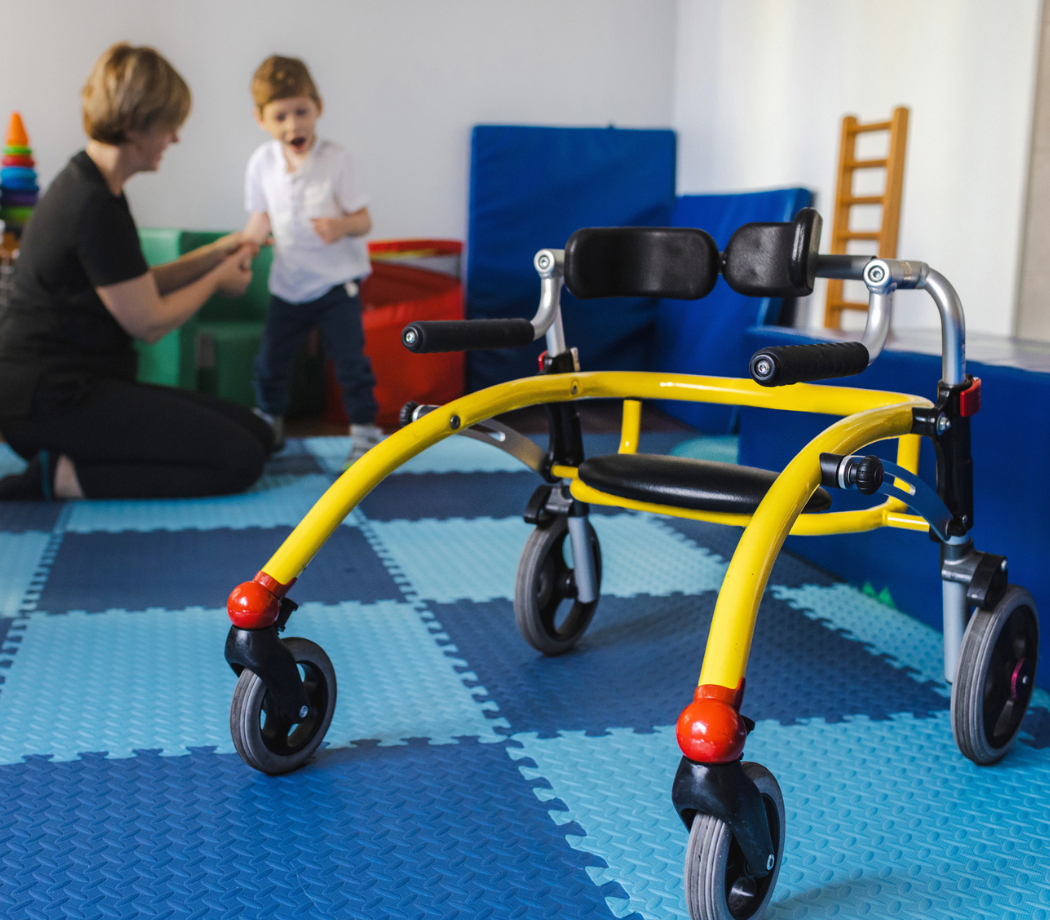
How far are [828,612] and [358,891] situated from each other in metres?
1.17

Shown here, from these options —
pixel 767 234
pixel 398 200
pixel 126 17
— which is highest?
pixel 126 17

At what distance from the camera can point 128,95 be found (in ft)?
8.27

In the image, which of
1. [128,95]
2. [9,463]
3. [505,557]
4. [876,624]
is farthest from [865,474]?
[9,463]

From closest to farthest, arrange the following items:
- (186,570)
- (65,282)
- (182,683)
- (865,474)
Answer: (865,474) < (182,683) < (186,570) < (65,282)

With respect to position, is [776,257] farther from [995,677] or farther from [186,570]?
[186,570]

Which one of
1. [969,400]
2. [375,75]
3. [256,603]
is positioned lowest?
[256,603]

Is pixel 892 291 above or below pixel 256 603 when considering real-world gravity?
above

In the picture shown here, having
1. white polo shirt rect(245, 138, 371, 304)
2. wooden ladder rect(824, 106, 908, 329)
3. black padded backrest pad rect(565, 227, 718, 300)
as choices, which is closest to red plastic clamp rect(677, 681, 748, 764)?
black padded backrest pad rect(565, 227, 718, 300)

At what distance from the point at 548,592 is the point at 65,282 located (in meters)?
1.59

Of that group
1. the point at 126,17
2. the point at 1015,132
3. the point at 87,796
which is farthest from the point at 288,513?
the point at 126,17

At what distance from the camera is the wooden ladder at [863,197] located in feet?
9.80

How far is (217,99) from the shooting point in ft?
13.8

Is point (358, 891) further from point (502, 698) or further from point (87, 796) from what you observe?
point (502, 698)

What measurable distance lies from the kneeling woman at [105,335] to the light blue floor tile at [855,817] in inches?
64.6
